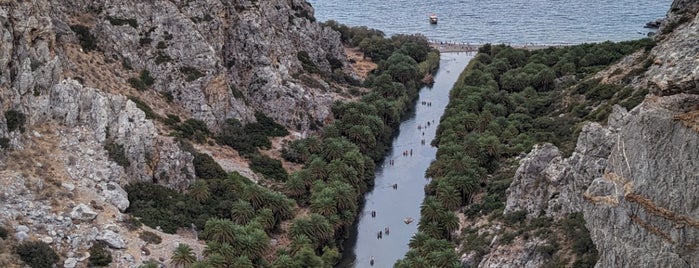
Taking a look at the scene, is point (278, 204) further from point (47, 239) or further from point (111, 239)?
point (47, 239)

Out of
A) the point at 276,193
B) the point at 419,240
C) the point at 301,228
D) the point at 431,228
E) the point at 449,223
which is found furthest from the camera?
the point at 276,193

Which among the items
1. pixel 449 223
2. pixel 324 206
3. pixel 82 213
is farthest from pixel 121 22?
pixel 449 223

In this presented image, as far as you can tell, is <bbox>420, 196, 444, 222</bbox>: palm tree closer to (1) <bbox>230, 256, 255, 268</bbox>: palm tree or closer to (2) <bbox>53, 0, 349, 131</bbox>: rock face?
(1) <bbox>230, 256, 255, 268</bbox>: palm tree

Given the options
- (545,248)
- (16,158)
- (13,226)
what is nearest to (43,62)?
(16,158)

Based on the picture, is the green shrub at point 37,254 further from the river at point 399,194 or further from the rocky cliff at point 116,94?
the river at point 399,194

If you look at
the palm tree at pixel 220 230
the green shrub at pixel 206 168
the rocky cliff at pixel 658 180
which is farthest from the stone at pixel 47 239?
the rocky cliff at pixel 658 180

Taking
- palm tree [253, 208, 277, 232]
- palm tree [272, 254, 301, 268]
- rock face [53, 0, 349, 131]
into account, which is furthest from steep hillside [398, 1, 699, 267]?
rock face [53, 0, 349, 131]

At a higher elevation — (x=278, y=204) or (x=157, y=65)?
(x=157, y=65)
